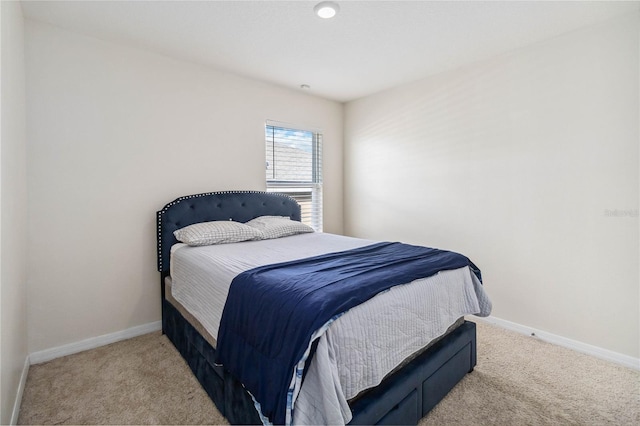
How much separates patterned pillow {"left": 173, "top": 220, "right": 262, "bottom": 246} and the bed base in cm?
63

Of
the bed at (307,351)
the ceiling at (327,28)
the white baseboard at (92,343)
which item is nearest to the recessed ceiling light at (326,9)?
the ceiling at (327,28)

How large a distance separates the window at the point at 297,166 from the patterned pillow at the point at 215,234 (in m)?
1.00

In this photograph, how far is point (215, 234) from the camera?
258cm

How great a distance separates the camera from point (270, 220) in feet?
10.3

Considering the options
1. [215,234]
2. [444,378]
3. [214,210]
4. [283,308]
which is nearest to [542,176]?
[444,378]

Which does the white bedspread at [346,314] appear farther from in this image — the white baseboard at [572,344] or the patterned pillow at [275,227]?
the white baseboard at [572,344]

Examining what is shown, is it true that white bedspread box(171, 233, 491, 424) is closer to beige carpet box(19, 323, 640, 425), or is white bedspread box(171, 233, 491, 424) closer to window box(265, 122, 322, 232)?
beige carpet box(19, 323, 640, 425)

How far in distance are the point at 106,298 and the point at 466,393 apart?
2809 mm

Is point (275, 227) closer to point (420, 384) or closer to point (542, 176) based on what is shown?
point (420, 384)

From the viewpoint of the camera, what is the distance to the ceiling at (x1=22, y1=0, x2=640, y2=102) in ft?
6.91

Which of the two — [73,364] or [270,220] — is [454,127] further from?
[73,364]

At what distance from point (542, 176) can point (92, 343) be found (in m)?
4.01

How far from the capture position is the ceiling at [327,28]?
2.11m

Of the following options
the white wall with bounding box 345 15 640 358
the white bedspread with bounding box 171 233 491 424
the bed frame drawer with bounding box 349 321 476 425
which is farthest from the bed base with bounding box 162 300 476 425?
the white wall with bounding box 345 15 640 358
